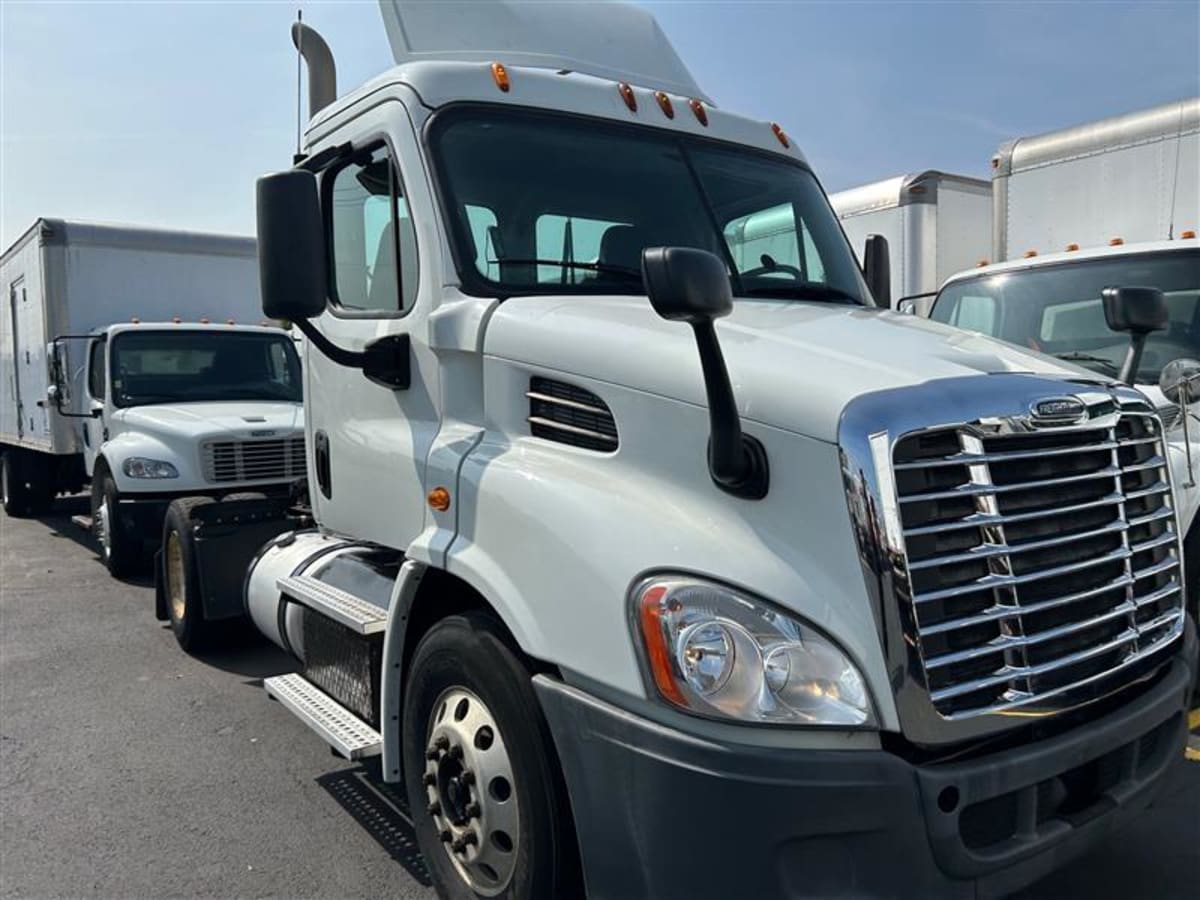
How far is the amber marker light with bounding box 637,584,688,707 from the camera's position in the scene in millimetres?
2164

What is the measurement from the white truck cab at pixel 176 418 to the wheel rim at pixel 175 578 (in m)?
1.01

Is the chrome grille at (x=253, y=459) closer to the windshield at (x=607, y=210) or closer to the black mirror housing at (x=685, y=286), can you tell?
the windshield at (x=607, y=210)

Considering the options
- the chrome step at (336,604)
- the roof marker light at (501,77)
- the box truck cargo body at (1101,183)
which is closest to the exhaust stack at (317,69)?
the roof marker light at (501,77)

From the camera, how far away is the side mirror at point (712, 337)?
2217 mm

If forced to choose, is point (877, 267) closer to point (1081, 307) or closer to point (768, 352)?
point (1081, 307)

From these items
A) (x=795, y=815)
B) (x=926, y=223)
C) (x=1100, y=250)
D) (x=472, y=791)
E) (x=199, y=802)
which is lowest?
(x=199, y=802)

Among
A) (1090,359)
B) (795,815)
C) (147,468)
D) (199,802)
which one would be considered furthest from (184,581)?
(1090,359)

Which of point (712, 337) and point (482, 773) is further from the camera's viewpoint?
point (482, 773)

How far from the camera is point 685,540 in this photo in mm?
2279

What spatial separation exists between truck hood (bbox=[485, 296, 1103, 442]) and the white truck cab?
4.70 meters

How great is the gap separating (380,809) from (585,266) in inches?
92.9

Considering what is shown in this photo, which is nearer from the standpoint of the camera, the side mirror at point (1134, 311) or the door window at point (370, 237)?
the door window at point (370, 237)

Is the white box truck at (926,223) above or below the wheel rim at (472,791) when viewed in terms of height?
above

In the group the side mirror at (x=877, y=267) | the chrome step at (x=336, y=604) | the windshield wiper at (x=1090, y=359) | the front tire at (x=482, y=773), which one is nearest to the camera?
the front tire at (x=482, y=773)
